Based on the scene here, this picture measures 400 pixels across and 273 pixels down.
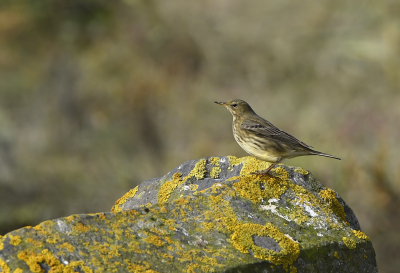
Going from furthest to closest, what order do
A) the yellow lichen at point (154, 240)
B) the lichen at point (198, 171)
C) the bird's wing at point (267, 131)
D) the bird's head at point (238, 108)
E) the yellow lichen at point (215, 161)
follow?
1. the bird's head at point (238, 108)
2. the bird's wing at point (267, 131)
3. the yellow lichen at point (215, 161)
4. the lichen at point (198, 171)
5. the yellow lichen at point (154, 240)

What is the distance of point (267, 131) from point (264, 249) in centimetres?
320

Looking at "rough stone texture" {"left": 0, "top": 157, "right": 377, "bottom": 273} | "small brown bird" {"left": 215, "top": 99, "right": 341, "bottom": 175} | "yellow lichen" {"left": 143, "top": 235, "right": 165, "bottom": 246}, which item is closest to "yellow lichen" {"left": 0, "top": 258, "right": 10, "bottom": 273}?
"rough stone texture" {"left": 0, "top": 157, "right": 377, "bottom": 273}

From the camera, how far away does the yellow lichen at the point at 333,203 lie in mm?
4387

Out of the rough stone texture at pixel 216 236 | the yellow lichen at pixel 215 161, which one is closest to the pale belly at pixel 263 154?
the yellow lichen at pixel 215 161

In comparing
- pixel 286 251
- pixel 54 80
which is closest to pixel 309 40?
pixel 54 80

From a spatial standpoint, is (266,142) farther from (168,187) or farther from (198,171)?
(168,187)

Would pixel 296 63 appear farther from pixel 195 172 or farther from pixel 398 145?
pixel 195 172

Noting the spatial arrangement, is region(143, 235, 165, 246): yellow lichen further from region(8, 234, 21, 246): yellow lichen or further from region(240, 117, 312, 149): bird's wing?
region(240, 117, 312, 149): bird's wing

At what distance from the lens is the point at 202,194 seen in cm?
393

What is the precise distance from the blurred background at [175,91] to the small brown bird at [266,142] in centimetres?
488

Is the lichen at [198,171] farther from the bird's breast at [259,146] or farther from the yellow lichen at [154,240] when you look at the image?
Result: the yellow lichen at [154,240]

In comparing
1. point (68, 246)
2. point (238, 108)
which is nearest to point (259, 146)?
point (238, 108)

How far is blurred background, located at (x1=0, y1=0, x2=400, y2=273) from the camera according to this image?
13320 millimetres

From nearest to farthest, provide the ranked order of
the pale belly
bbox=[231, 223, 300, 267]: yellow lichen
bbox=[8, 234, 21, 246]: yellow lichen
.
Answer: bbox=[8, 234, 21, 246]: yellow lichen, bbox=[231, 223, 300, 267]: yellow lichen, the pale belly
